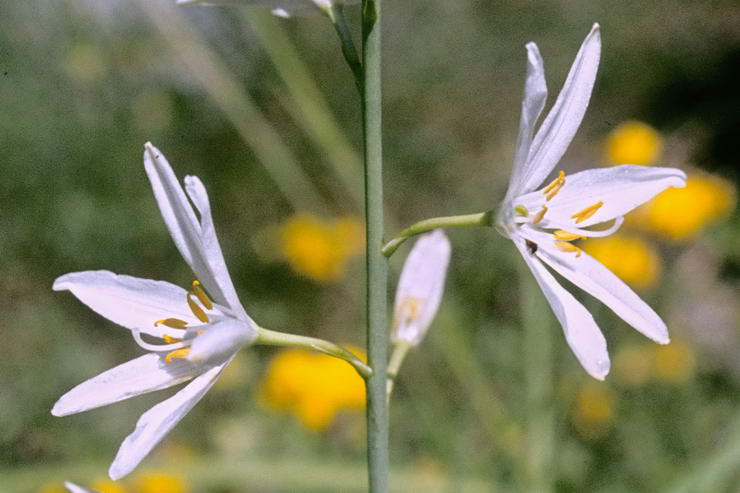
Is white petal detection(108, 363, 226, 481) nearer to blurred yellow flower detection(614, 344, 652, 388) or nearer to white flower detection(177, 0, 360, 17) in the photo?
white flower detection(177, 0, 360, 17)

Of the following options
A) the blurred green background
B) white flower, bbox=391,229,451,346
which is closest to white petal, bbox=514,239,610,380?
white flower, bbox=391,229,451,346

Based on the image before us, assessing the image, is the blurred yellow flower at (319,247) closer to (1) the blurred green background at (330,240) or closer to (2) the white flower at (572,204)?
Result: (1) the blurred green background at (330,240)

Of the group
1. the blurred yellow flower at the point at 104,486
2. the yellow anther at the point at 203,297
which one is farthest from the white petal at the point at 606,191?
the blurred yellow flower at the point at 104,486

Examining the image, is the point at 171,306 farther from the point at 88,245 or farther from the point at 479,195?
the point at 479,195

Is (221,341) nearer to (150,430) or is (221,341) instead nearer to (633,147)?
(150,430)

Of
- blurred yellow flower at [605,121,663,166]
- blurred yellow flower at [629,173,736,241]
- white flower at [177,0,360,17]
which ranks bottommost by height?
blurred yellow flower at [629,173,736,241]

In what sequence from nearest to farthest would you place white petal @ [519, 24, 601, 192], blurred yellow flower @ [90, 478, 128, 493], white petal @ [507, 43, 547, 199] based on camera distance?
white petal @ [507, 43, 547, 199], white petal @ [519, 24, 601, 192], blurred yellow flower @ [90, 478, 128, 493]
